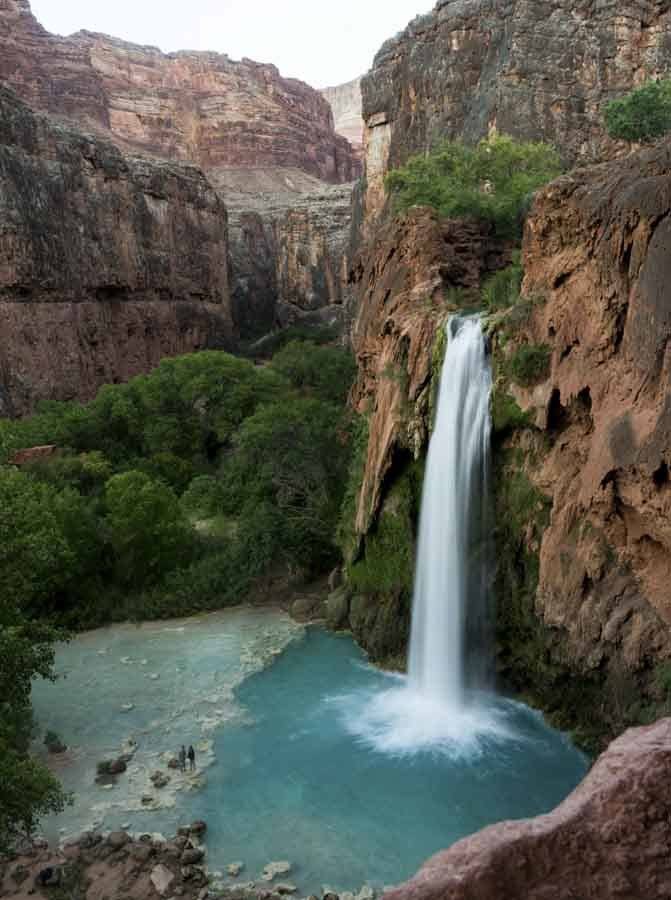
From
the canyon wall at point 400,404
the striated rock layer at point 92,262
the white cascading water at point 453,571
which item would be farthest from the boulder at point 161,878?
the striated rock layer at point 92,262

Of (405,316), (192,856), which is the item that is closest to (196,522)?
(405,316)

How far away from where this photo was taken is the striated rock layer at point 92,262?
138 feet

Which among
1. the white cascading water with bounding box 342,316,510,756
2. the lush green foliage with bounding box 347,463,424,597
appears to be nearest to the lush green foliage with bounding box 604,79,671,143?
the white cascading water with bounding box 342,316,510,756

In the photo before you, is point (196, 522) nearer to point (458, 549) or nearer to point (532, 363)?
point (458, 549)

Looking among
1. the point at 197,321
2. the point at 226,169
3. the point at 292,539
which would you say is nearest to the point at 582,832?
the point at 292,539

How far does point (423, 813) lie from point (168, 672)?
854cm

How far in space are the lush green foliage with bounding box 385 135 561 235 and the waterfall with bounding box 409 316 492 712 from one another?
8.15 metres

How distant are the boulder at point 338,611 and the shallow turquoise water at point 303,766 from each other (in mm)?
1770

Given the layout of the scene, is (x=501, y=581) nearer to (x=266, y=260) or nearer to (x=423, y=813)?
(x=423, y=813)

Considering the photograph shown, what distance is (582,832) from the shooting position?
4.38 meters

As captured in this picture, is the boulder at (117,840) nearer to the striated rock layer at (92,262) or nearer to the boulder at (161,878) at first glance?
the boulder at (161,878)

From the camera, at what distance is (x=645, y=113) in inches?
984

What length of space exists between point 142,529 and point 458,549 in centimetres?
1102

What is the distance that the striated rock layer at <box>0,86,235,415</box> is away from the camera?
42062mm
